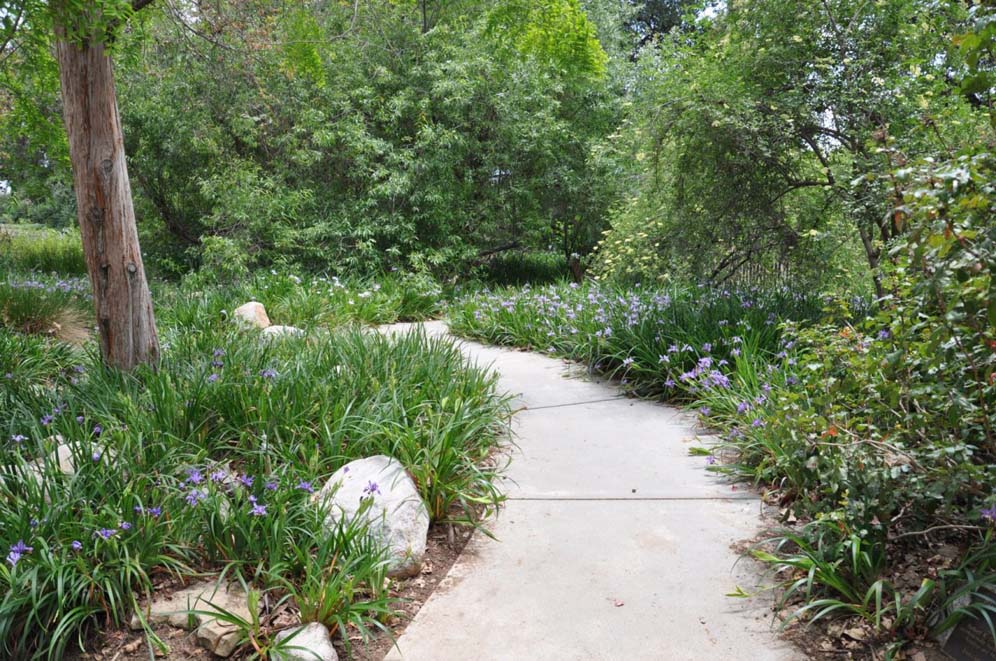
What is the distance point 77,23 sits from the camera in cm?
342

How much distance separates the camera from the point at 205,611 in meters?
2.35

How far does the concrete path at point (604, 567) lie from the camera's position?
2.49m

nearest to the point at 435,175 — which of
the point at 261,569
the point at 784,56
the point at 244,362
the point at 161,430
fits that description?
the point at 784,56

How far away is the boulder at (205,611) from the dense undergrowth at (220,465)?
7cm

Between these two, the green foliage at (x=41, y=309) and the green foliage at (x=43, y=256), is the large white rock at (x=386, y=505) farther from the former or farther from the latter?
the green foliage at (x=43, y=256)

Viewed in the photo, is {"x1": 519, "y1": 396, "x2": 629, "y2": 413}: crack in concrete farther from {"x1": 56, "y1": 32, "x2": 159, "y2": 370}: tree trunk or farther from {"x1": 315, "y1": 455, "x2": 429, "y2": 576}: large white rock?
{"x1": 56, "y1": 32, "x2": 159, "y2": 370}: tree trunk

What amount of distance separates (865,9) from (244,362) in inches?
216

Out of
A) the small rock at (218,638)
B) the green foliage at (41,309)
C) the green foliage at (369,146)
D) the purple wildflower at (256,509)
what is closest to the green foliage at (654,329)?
the purple wildflower at (256,509)

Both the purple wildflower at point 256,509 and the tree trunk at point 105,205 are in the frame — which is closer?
the purple wildflower at point 256,509

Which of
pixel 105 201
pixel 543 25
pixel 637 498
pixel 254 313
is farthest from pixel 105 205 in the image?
pixel 543 25

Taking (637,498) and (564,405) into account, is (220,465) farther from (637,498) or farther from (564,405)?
(564,405)

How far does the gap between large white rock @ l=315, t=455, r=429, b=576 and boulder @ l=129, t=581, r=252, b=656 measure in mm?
485

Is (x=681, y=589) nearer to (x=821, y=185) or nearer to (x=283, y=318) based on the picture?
(x=821, y=185)

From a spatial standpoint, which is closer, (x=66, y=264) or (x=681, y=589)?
(x=681, y=589)
